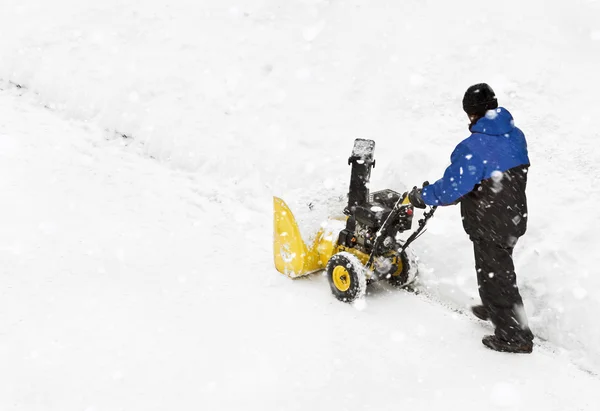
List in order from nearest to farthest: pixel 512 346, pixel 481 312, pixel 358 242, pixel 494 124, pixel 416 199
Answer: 1. pixel 494 124
2. pixel 512 346
3. pixel 416 199
4. pixel 481 312
5. pixel 358 242

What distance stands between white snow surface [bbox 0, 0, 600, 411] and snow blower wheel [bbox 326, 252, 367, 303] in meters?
0.12

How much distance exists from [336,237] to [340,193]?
1100 mm

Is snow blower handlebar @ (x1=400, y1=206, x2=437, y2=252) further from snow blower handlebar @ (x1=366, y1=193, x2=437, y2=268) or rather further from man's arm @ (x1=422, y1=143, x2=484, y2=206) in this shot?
man's arm @ (x1=422, y1=143, x2=484, y2=206)

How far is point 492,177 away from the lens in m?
3.81

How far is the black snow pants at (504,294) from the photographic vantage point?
4.00m

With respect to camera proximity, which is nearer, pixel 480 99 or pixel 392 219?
pixel 480 99

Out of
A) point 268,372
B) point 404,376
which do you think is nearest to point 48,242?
point 268,372

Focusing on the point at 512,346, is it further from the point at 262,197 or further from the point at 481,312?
the point at 262,197

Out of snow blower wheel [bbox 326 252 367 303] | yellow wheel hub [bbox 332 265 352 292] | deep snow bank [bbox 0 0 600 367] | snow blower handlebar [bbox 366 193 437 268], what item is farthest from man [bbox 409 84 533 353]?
yellow wheel hub [bbox 332 265 352 292]

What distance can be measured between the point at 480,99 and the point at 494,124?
21cm

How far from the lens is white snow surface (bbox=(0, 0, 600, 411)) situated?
3.80 metres

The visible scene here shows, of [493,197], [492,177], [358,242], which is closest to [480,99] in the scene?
[492,177]

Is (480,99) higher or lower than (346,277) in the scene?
higher

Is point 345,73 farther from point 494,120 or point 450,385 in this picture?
point 450,385
